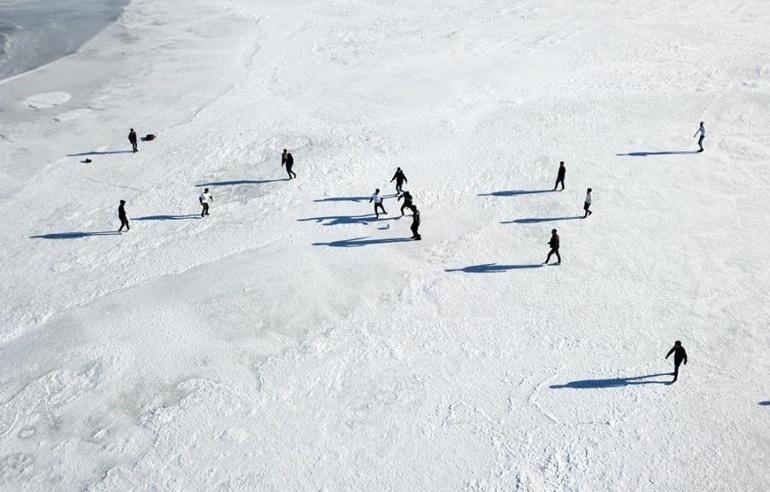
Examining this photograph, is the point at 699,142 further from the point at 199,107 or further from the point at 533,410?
the point at 199,107

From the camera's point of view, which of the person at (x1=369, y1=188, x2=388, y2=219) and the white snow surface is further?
the person at (x1=369, y1=188, x2=388, y2=219)

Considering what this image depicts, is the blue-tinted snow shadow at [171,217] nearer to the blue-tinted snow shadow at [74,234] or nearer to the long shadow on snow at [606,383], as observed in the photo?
the blue-tinted snow shadow at [74,234]

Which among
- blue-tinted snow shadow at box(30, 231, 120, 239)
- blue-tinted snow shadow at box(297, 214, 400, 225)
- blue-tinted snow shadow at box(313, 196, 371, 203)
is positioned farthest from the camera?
blue-tinted snow shadow at box(313, 196, 371, 203)

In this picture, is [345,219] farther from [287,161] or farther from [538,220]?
[538,220]

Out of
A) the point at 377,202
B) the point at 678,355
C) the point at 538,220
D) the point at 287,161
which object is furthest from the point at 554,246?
the point at 287,161

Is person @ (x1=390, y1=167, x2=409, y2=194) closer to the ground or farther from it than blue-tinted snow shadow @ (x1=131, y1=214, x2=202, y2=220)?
farther from it

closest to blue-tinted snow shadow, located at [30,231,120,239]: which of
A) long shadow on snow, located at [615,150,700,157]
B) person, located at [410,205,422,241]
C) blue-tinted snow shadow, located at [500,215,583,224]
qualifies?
person, located at [410,205,422,241]

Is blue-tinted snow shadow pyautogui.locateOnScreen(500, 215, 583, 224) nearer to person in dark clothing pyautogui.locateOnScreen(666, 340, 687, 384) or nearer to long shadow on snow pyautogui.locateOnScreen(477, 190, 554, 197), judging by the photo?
long shadow on snow pyautogui.locateOnScreen(477, 190, 554, 197)

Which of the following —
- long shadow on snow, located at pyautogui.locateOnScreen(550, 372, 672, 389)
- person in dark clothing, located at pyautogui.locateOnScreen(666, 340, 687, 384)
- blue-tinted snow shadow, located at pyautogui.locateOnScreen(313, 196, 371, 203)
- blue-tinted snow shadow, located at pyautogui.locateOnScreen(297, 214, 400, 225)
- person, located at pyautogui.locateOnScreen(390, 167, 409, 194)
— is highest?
person, located at pyautogui.locateOnScreen(390, 167, 409, 194)
